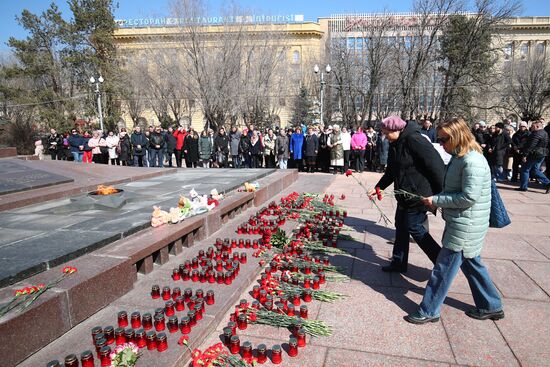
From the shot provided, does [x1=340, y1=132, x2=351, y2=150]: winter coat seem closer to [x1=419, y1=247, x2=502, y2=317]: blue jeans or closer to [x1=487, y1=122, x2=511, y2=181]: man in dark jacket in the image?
[x1=487, y1=122, x2=511, y2=181]: man in dark jacket

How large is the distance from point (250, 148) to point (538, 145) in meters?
8.75

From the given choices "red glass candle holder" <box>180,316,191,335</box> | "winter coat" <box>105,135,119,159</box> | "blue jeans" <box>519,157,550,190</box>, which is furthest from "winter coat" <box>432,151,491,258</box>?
"winter coat" <box>105,135,119,159</box>

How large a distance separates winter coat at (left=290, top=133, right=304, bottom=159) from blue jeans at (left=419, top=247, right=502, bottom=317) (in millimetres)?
11010

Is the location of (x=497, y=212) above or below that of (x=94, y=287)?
above

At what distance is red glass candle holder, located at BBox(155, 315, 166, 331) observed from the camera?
2875mm

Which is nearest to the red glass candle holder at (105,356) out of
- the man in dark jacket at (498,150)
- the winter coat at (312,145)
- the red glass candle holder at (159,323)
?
the red glass candle holder at (159,323)

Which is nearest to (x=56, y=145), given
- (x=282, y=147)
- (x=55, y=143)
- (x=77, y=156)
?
(x=55, y=143)

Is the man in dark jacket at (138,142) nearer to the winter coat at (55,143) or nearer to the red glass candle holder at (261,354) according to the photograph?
the winter coat at (55,143)

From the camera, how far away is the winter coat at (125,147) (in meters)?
14.9

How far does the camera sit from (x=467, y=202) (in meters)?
2.93

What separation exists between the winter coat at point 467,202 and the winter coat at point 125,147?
13.8m

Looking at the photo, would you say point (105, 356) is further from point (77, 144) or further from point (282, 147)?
point (77, 144)

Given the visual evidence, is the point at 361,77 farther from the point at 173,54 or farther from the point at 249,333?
the point at 249,333

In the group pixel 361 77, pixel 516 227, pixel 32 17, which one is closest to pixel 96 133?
pixel 516 227
